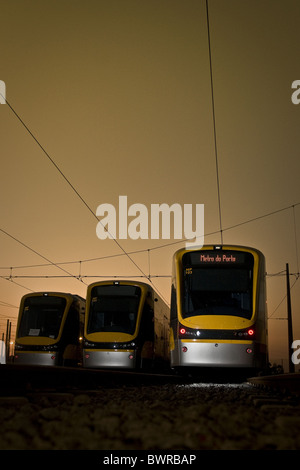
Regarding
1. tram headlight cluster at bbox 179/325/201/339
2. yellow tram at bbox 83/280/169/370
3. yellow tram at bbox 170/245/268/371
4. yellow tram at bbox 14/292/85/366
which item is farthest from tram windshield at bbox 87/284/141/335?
tram headlight cluster at bbox 179/325/201/339

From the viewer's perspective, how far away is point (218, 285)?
40.4ft

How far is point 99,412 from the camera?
3852 millimetres

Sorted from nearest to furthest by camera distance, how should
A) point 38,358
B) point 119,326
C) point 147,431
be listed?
point 147,431 < point 119,326 < point 38,358

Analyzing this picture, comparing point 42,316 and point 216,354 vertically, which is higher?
point 42,316

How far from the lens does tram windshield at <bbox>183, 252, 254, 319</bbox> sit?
12.1 metres

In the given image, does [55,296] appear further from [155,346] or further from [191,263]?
[191,263]

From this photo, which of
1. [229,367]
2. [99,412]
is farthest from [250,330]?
[99,412]

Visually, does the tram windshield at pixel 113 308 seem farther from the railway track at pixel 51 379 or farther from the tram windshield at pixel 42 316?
the railway track at pixel 51 379

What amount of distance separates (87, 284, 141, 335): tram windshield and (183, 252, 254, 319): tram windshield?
4.13 metres

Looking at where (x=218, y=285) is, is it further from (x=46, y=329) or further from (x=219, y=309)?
(x=46, y=329)

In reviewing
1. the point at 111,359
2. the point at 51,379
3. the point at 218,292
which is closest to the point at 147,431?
the point at 51,379

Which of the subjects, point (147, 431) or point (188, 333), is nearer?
point (147, 431)

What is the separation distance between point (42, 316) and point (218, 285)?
859 cm
